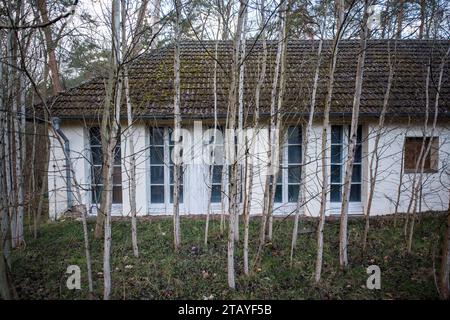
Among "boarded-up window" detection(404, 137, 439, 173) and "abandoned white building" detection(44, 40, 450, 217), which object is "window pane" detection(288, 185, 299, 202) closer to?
"abandoned white building" detection(44, 40, 450, 217)

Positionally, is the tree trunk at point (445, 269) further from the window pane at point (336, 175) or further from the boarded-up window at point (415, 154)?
the boarded-up window at point (415, 154)

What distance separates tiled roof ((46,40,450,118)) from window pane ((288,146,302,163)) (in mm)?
1204

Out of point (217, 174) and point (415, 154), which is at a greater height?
point (415, 154)

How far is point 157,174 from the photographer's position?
23.1ft

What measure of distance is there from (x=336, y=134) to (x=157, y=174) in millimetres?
5012

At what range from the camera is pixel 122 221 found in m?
6.48

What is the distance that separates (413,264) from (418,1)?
→ 194 inches

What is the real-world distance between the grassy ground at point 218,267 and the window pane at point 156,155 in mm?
1909

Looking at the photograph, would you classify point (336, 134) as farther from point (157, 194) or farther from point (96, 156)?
point (96, 156)

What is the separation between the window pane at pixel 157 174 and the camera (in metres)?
7.02

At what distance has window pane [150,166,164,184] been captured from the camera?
702cm

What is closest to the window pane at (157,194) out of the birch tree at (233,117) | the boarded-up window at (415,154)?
the birch tree at (233,117)

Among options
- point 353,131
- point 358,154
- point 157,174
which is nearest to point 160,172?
point 157,174

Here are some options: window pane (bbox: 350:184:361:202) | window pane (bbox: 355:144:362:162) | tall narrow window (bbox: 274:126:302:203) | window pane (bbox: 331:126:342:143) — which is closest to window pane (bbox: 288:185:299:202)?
tall narrow window (bbox: 274:126:302:203)
